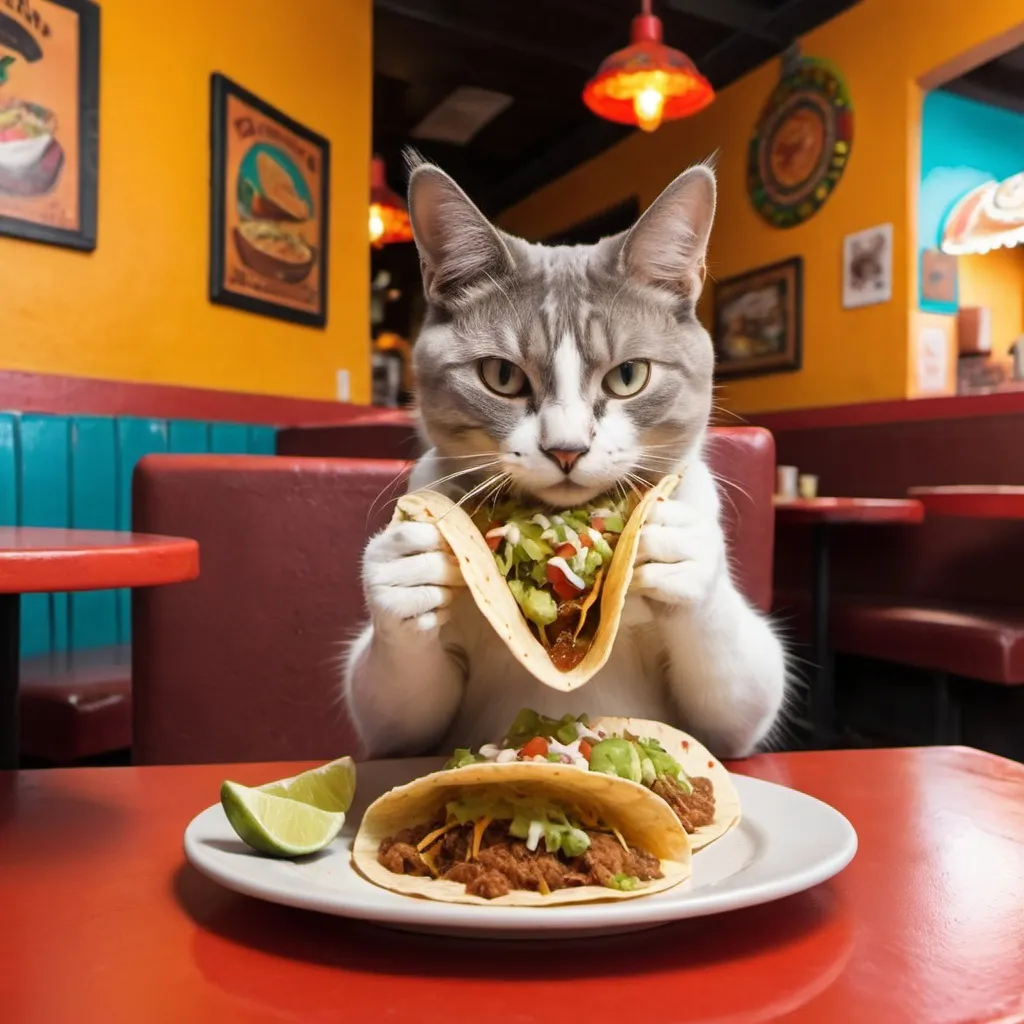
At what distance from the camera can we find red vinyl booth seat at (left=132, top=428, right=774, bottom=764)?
72.2 inches

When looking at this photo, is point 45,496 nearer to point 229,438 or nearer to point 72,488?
point 72,488

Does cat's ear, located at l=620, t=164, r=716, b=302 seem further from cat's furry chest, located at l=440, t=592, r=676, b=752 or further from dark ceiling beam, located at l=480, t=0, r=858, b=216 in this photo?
dark ceiling beam, located at l=480, t=0, r=858, b=216

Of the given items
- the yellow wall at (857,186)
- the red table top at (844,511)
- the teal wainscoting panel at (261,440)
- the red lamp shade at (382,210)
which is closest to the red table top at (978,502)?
the red table top at (844,511)

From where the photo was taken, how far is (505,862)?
71 centimetres

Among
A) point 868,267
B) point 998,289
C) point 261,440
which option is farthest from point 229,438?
point 998,289

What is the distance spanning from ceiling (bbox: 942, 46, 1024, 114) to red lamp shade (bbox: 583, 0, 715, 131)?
6.21 ft

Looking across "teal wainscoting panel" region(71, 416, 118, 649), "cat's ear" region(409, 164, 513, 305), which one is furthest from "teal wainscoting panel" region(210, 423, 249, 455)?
"cat's ear" region(409, 164, 513, 305)

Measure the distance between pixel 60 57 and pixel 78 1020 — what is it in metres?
3.74

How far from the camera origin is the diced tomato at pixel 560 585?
931 mm

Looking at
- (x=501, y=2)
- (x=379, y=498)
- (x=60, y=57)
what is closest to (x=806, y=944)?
(x=379, y=498)

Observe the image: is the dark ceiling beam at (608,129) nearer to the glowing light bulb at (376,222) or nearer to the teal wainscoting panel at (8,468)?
the glowing light bulb at (376,222)

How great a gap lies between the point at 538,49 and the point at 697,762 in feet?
20.3

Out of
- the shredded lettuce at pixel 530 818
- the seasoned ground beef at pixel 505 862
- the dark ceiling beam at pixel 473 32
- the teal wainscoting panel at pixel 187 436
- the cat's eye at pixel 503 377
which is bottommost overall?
the seasoned ground beef at pixel 505 862

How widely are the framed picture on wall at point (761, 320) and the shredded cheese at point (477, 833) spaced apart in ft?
18.5
